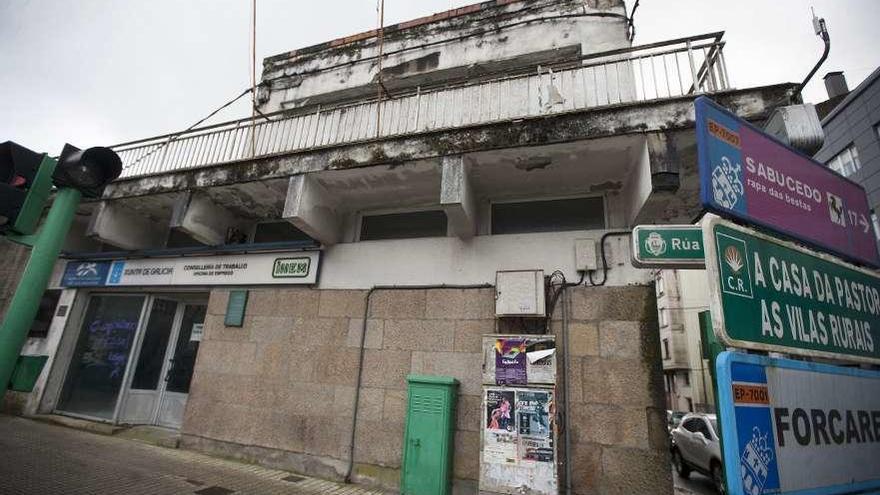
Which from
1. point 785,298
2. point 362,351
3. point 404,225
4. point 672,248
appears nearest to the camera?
point 785,298

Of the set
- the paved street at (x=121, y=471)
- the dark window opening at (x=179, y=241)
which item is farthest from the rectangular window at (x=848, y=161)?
the dark window opening at (x=179, y=241)

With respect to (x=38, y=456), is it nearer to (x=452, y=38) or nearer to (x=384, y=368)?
(x=384, y=368)

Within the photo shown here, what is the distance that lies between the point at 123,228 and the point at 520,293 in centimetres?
807

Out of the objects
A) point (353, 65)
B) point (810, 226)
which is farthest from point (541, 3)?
point (810, 226)

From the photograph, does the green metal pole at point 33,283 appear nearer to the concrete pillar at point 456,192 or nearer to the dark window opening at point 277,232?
the concrete pillar at point 456,192

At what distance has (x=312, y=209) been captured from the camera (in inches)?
247

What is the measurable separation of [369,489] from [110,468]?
136 inches

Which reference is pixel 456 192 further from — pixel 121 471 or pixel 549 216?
pixel 121 471

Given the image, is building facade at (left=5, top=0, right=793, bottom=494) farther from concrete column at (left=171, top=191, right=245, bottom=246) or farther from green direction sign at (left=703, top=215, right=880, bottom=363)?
green direction sign at (left=703, top=215, right=880, bottom=363)

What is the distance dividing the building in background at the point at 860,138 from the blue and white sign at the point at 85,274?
23176 millimetres

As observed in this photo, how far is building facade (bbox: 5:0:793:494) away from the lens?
494 cm

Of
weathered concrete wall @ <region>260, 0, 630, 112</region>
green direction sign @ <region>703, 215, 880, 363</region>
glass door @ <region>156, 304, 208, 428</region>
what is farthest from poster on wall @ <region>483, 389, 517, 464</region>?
weathered concrete wall @ <region>260, 0, 630, 112</region>

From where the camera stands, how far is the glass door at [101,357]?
7.96m

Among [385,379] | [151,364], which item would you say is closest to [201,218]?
[151,364]
